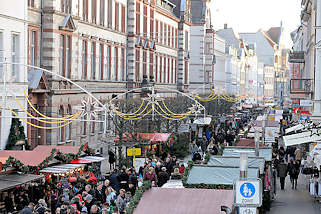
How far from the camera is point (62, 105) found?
125ft

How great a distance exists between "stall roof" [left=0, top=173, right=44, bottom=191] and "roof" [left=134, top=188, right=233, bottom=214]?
5.37m

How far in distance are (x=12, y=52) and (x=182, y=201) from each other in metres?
17.6

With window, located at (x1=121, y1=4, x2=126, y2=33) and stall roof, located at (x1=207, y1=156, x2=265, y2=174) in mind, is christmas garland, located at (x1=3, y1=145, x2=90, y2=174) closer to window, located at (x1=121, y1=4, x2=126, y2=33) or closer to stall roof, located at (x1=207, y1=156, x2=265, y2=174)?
stall roof, located at (x1=207, y1=156, x2=265, y2=174)

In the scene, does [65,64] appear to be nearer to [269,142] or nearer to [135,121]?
[135,121]

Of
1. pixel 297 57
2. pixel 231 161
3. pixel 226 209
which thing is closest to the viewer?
pixel 226 209

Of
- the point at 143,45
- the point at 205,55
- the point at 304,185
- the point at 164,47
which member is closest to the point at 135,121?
the point at 304,185

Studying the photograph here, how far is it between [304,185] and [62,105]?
13475 mm

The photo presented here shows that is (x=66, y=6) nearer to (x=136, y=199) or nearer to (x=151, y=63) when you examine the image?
(x=151, y=63)

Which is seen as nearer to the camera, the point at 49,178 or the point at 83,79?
the point at 49,178

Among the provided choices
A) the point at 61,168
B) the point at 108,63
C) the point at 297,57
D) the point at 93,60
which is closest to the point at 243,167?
the point at 61,168

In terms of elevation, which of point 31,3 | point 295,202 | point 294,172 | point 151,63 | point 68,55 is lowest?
point 295,202

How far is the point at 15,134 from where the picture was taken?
31250mm

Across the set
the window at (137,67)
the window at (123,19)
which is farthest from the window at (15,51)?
the window at (137,67)

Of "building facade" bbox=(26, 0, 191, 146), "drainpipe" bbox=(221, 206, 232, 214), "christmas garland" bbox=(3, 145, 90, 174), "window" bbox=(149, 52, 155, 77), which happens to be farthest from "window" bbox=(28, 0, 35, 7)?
"window" bbox=(149, 52, 155, 77)
